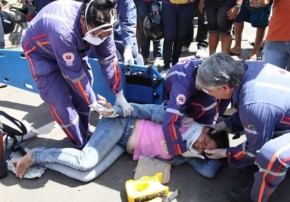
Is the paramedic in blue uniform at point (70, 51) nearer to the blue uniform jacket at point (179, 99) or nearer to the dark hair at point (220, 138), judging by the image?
the blue uniform jacket at point (179, 99)

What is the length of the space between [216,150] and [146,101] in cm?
95

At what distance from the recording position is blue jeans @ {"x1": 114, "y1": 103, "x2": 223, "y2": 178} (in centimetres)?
270

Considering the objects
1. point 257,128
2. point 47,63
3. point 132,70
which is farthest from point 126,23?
point 257,128

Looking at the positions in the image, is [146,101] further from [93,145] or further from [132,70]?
[93,145]

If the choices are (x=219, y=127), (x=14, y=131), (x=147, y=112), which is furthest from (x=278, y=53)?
(x=14, y=131)

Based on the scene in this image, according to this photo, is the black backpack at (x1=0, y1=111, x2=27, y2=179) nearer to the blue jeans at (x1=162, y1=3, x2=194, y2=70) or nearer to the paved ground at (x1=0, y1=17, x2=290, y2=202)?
the paved ground at (x1=0, y1=17, x2=290, y2=202)

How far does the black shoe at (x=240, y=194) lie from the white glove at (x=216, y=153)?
266mm

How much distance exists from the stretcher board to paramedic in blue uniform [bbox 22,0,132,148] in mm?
347

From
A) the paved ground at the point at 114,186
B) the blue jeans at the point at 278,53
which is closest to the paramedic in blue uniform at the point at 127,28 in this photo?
the paved ground at the point at 114,186

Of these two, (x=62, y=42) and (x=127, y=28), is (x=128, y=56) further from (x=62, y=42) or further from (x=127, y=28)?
(x=62, y=42)

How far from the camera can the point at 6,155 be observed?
9.66 ft

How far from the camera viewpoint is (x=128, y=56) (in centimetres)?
335

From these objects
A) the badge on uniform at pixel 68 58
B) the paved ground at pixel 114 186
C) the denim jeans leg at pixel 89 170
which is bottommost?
the paved ground at pixel 114 186

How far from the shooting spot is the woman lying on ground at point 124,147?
2.63 m
